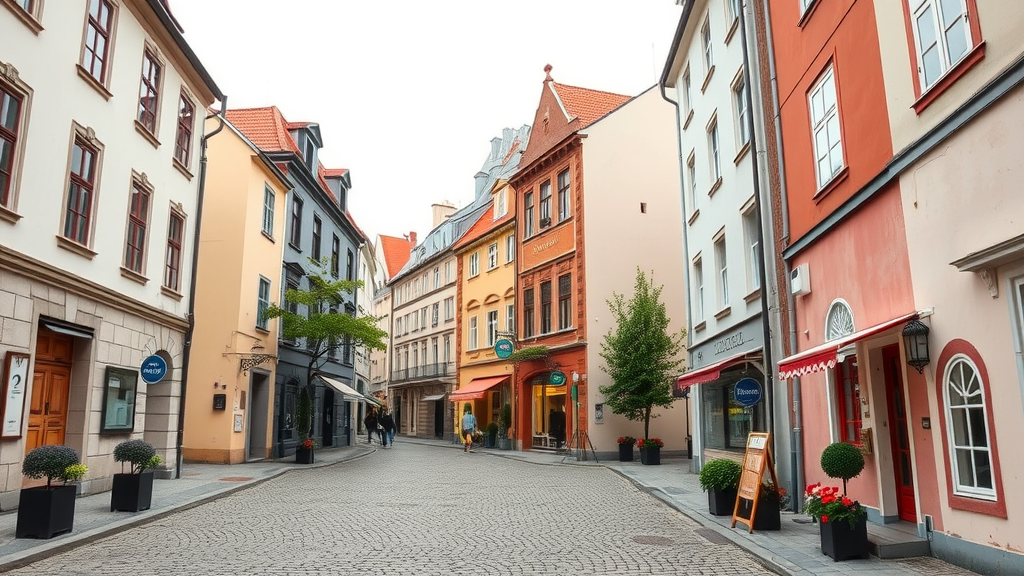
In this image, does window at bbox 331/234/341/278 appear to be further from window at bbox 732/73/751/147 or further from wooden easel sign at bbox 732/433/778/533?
wooden easel sign at bbox 732/433/778/533

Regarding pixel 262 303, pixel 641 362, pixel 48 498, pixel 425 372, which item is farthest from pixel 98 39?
pixel 425 372

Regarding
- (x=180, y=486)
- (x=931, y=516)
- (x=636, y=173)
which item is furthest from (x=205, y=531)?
(x=636, y=173)

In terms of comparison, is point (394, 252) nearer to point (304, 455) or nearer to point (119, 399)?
point (304, 455)

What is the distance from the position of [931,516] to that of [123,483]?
1113 cm

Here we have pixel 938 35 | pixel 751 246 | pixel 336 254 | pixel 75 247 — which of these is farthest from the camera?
pixel 336 254

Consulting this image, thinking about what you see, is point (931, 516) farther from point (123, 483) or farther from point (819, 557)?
point (123, 483)

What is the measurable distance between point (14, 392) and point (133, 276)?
4.69 metres

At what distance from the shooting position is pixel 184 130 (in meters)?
18.6

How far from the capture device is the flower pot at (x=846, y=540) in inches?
320

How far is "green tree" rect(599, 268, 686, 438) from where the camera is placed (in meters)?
25.3

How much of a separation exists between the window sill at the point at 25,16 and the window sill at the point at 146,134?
3.76 meters

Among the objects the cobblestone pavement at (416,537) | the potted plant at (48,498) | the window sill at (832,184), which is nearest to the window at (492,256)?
the cobblestone pavement at (416,537)

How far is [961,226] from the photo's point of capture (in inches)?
294

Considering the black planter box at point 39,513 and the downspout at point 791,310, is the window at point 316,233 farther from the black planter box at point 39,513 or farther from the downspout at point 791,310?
the black planter box at point 39,513
